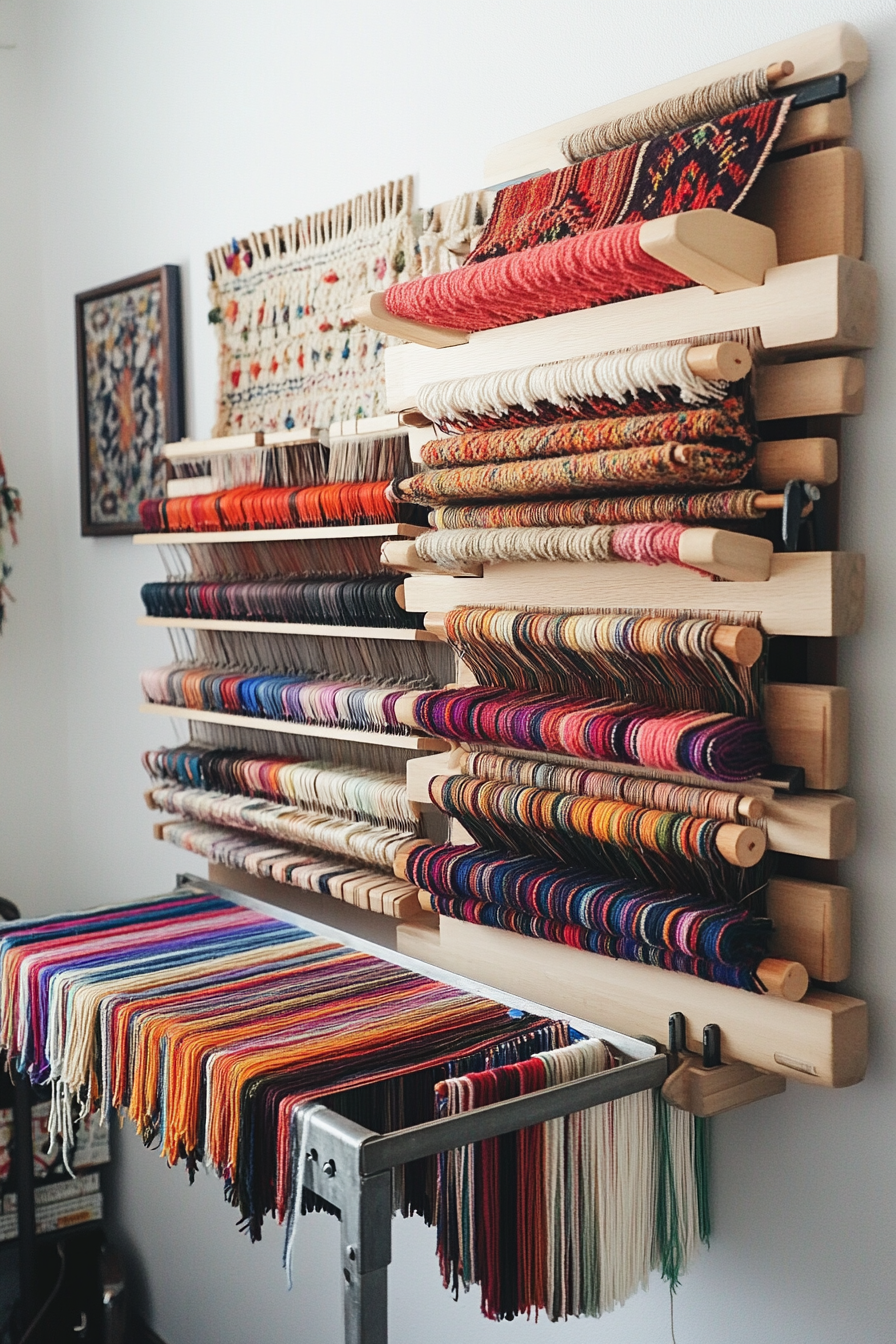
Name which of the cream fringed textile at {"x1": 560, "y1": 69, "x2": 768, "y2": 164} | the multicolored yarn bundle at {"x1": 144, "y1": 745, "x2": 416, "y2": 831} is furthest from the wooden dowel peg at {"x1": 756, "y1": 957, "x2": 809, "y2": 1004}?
the cream fringed textile at {"x1": 560, "y1": 69, "x2": 768, "y2": 164}

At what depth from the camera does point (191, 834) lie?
7.44ft

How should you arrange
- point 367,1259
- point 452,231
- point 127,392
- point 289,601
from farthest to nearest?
point 127,392 < point 289,601 < point 452,231 < point 367,1259

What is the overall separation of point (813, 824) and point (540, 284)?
25.2 inches

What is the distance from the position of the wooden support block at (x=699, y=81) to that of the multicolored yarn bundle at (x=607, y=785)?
73 centimetres

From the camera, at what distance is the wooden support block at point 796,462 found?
1280 millimetres

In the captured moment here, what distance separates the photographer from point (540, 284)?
1367 mm

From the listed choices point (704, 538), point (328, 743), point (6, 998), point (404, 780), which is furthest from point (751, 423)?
point (6, 998)

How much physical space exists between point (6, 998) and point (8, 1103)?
93cm

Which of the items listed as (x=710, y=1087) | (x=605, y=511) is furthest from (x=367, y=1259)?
(x=605, y=511)

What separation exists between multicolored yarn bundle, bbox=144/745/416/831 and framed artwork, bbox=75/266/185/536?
2.06 feet

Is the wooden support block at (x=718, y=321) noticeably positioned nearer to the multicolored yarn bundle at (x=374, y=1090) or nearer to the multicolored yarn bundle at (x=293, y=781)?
the multicolored yarn bundle at (x=293, y=781)

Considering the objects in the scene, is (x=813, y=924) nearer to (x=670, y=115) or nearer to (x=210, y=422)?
(x=670, y=115)

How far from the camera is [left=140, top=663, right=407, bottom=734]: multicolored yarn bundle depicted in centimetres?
182

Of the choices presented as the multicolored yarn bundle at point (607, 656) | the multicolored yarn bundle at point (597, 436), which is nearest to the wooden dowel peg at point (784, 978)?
the multicolored yarn bundle at point (607, 656)
